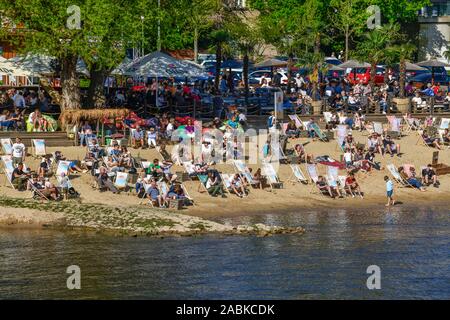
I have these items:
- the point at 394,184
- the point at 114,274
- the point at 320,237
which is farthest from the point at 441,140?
the point at 114,274

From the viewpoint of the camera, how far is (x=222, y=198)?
4244cm

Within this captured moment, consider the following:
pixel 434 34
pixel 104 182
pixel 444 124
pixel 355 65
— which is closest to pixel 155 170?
pixel 104 182

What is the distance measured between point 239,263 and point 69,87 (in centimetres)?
1656

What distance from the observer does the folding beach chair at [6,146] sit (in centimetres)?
4378

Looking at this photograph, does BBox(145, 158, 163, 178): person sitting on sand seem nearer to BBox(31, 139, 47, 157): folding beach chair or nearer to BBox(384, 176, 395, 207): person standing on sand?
BBox(31, 139, 47, 157): folding beach chair

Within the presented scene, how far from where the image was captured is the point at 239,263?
34781 mm

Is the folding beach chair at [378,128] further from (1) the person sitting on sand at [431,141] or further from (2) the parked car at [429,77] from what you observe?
(2) the parked car at [429,77]

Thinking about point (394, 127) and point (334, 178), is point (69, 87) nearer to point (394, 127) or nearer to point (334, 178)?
point (334, 178)

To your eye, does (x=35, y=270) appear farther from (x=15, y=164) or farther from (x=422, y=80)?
(x=422, y=80)

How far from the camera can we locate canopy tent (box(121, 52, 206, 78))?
51688 mm

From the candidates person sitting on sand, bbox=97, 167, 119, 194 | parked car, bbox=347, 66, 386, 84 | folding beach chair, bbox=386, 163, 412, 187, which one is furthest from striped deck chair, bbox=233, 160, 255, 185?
parked car, bbox=347, 66, 386, 84

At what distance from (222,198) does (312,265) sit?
8.15m

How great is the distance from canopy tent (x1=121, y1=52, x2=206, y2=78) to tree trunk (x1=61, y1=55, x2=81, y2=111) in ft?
10.2

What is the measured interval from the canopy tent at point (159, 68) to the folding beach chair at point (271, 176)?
8.52 m
